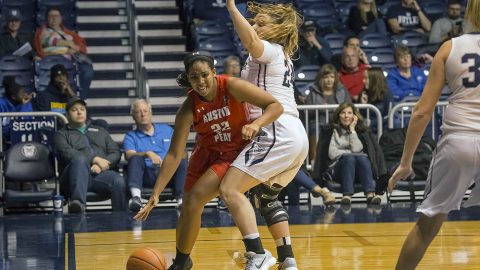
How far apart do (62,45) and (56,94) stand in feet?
5.20

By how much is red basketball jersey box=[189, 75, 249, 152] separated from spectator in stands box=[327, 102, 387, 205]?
16.6 ft

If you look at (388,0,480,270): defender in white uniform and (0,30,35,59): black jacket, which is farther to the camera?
(0,30,35,59): black jacket

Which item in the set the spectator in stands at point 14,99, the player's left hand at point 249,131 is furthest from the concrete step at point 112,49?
the player's left hand at point 249,131

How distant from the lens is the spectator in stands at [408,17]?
17.0 m

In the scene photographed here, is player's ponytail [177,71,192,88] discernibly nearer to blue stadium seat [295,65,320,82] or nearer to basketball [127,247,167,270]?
basketball [127,247,167,270]

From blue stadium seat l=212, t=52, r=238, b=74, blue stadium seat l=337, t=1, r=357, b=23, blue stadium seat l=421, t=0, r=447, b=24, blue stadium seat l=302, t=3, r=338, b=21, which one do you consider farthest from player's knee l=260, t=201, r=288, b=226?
blue stadium seat l=421, t=0, r=447, b=24

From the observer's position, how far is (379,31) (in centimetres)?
1670

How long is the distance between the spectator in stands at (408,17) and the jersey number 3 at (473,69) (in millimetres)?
10713

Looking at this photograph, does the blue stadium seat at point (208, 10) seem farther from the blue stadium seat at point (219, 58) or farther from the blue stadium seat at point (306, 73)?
the blue stadium seat at point (306, 73)

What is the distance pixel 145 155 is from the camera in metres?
12.6

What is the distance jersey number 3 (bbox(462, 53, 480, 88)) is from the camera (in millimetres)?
6266

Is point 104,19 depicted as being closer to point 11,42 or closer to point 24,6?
point 24,6

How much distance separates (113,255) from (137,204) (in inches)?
104

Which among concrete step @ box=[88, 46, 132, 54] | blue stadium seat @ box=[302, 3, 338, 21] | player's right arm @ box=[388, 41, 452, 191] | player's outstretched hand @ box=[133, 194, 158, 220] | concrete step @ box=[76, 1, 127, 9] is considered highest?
player's right arm @ box=[388, 41, 452, 191]
